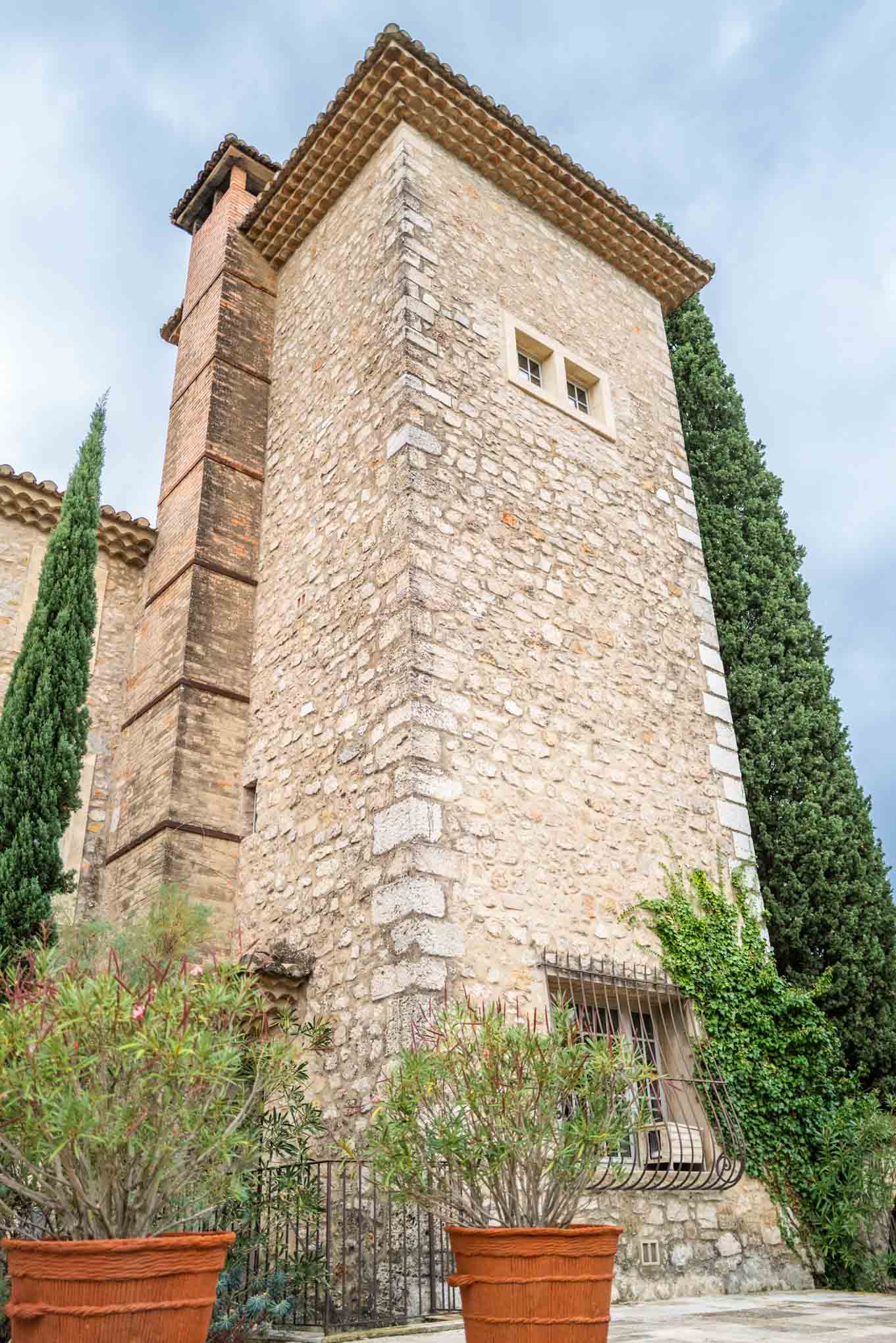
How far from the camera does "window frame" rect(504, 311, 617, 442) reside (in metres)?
9.17

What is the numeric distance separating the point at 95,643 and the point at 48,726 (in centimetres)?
227

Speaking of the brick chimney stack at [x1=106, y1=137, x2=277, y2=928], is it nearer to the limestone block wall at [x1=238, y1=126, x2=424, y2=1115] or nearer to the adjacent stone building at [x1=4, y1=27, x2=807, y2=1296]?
the adjacent stone building at [x1=4, y1=27, x2=807, y2=1296]

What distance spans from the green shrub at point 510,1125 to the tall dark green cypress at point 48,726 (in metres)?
3.53

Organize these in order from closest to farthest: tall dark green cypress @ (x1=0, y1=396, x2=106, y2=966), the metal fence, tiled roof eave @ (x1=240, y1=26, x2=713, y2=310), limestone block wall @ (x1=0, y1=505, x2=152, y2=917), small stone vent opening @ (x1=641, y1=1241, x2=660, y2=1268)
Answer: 1. the metal fence
2. small stone vent opening @ (x1=641, y1=1241, x2=660, y2=1268)
3. tall dark green cypress @ (x1=0, y1=396, x2=106, y2=966)
4. limestone block wall @ (x1=0, y1=505, x2=152, y2=917)
5. tiled roof eave @ (x1=240, y1=26, x2=713, y2=310)

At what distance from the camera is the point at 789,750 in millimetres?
9672

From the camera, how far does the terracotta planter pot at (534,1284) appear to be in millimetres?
3490

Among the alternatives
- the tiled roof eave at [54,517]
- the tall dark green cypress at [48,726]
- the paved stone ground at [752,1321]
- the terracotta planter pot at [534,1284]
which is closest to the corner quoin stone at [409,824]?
the tall dark green cypress at [48,726]

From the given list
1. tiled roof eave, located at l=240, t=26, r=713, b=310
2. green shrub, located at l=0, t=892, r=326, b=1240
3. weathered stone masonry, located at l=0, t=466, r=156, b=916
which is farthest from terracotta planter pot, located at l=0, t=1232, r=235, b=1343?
tiled roof eave, located at l=240, t=26, r=713, b=310

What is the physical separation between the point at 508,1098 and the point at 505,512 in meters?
5.17

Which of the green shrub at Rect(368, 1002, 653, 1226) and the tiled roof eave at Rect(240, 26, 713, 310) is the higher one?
the tiled roof eave at Rect(240, 26, 713, 310)

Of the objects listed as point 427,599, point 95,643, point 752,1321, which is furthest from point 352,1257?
point 95,643

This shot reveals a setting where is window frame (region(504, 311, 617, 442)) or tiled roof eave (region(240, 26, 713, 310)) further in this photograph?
tiled roof eave (region(240, 26, 713, 310))

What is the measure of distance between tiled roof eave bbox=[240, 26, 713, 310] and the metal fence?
8775mm

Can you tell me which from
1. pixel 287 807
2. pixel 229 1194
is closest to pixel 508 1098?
pixel 229 1194
